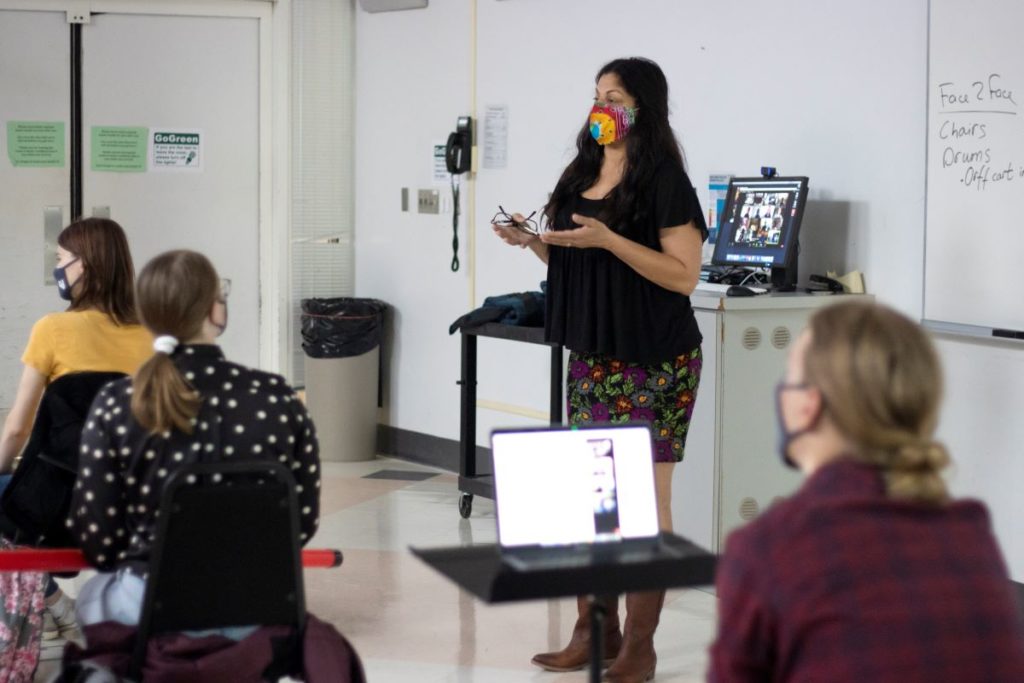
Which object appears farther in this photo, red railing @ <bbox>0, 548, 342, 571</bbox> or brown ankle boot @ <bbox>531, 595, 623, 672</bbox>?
brown ankle boot @ <bbox>531, 595, 623, 672</bbox>

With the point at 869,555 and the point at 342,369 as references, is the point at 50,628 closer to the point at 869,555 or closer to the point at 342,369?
the point at 342,369

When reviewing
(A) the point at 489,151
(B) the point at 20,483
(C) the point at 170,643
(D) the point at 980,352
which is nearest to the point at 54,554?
(C) the point at 170,643

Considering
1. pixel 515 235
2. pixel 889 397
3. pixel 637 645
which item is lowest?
pixel 637 645

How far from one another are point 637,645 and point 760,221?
5.51 ft

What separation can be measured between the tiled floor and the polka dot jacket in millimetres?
906

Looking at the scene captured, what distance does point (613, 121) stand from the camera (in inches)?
142

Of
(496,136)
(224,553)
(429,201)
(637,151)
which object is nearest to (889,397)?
(224,553)

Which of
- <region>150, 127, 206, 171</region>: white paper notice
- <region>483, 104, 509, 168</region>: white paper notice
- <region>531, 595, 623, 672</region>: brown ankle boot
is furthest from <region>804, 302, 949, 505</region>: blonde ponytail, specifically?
<region>150, 127, 206, 171</region>: white paper notice

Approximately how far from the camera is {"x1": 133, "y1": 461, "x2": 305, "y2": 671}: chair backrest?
237 centimetres

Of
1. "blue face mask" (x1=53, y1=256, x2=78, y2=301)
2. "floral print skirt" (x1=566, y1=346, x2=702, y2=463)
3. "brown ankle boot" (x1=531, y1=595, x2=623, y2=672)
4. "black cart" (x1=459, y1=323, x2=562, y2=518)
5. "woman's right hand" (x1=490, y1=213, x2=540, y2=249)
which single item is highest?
"woman's right hand" (x1=490, y1=213, x2=540, y2=249)

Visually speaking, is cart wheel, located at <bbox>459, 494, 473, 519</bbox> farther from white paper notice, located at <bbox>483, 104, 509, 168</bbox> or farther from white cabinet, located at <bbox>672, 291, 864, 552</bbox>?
white paper notice, located at <bbox>483, 104, 509, 168</bbox>

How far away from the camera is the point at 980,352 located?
4309mm

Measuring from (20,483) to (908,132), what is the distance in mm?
2868

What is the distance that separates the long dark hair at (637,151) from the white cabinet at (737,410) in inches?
37.5
